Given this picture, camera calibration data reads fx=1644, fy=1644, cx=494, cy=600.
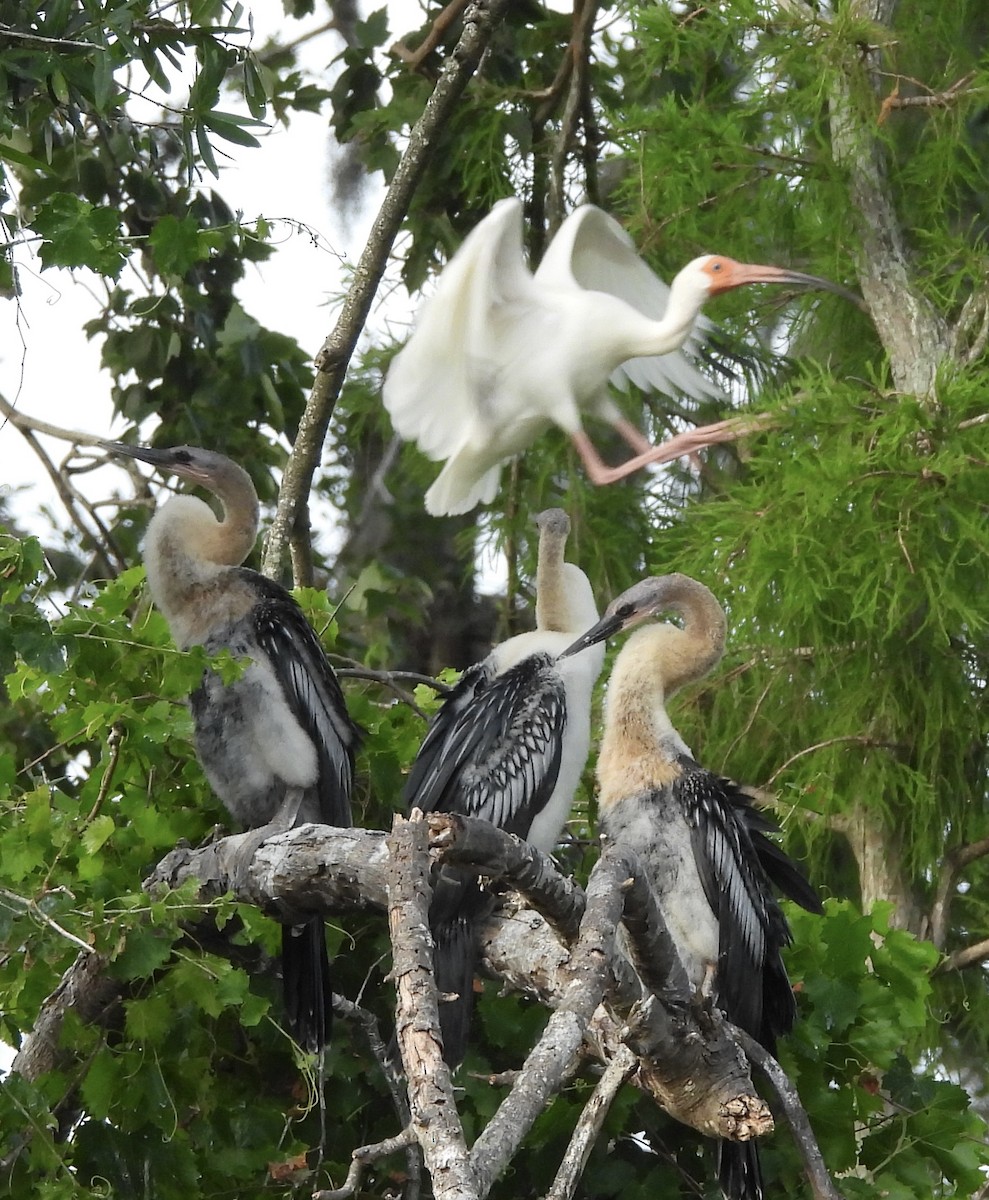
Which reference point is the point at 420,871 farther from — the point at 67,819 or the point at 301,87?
the point at 301,87

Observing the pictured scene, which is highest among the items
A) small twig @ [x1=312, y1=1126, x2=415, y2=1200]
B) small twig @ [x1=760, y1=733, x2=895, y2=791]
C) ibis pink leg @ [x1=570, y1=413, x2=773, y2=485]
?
ibis pink leg @ [x1=570, y1=413, x2=773, y2=485]

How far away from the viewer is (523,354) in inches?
111

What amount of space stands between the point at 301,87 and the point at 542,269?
81 centimetres

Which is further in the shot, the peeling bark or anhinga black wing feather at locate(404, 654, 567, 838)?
anhinga black wing feather at locate(404, 654, 567, 838)

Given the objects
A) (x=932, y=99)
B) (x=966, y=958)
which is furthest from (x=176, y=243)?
(x=966, y=958)

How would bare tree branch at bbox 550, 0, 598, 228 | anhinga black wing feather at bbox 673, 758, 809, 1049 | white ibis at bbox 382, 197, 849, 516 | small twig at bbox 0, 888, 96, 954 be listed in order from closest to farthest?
small twig at bbox 0, 888, 96, 954
anhinga black wing feather at bbox 673, 758, 809, 1049
white ibis at bbox 382, 197, 849, 516
bare tree branch at bbox 550, 0, 598, 228

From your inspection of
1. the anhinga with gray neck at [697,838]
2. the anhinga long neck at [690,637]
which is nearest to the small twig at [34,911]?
the anhinga with gray neck at [697,838]

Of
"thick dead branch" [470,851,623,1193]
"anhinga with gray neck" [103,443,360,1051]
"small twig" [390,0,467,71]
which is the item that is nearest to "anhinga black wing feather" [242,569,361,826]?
"anhinga with gray neck" [103,443,360,1051]

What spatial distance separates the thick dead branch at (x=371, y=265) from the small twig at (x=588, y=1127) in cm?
113

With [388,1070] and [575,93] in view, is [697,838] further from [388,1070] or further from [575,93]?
[575,93]

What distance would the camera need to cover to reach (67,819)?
180 centimetres

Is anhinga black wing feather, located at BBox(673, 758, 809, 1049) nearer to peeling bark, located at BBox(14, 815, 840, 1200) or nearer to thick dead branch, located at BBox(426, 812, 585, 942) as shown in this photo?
peeling bark, located at BBox(14, 815, 840, 1200)

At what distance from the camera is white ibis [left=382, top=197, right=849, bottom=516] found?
2748mm

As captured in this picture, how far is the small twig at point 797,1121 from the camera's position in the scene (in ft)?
4.92
